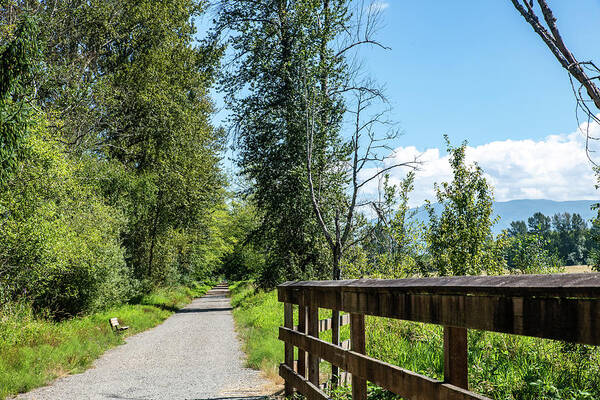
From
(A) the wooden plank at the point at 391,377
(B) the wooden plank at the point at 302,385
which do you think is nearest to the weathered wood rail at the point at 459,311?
(A) the wooden plank at the point at 391,377

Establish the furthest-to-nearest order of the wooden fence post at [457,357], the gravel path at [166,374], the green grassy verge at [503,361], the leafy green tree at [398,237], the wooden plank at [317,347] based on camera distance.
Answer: the leafy green tree at [398,237]
the gravel path at [166,374]
the green grassy verge at [503,361]
the wooden plank at [317,347]
the wooden fence post at [457,357]

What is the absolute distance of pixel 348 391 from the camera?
5727mm

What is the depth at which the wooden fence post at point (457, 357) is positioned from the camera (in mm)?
2674

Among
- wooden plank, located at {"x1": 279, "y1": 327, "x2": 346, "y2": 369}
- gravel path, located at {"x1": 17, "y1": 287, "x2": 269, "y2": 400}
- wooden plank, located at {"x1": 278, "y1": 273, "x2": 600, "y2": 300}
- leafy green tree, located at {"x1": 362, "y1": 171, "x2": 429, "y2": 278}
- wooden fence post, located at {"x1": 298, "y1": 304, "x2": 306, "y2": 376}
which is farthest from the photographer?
leafy green tree, located at {"x1": 362, "y1": 171, "x2": 429, "y2": 278}

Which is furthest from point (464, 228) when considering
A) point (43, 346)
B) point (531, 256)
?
point (43, 346)

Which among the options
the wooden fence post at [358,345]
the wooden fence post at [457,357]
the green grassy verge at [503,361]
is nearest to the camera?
the wooden fence post at [457,357]

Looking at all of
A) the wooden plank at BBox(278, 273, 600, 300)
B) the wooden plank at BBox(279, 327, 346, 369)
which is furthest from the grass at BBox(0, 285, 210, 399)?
the wooden plank at BBox(278, 273, 600, 300)

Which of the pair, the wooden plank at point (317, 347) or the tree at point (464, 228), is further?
the tree at point (464, 228)

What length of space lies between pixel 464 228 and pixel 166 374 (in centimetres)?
819

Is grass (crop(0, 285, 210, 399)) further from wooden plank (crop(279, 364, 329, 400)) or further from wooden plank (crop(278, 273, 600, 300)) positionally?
wooden plank (crop(278, 273, 600, 300))

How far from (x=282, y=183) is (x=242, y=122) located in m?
2.63

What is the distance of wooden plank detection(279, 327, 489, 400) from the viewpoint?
270 cm

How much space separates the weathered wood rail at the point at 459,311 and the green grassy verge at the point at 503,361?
5.35ft

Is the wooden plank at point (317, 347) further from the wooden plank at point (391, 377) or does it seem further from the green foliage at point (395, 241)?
the green foliage at point (395, 241)
